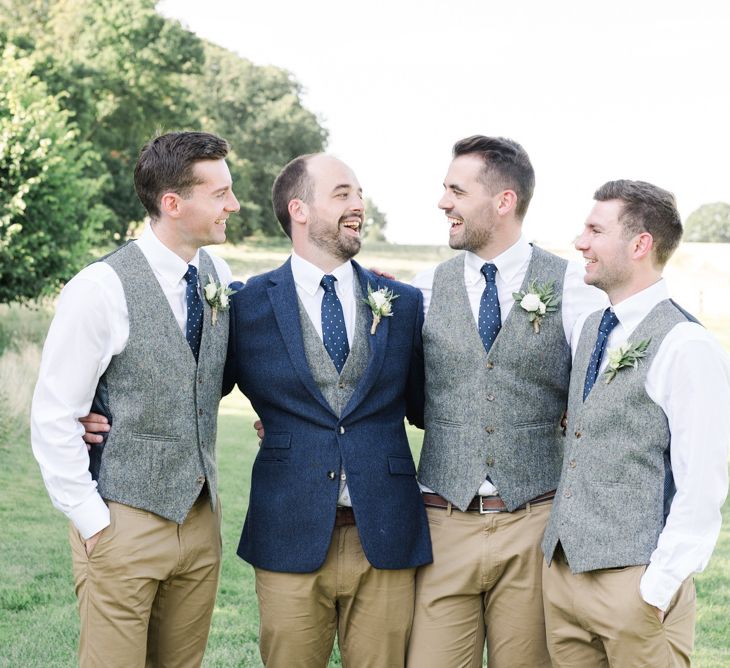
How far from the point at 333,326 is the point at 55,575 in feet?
12.5

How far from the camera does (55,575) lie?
6559 mm

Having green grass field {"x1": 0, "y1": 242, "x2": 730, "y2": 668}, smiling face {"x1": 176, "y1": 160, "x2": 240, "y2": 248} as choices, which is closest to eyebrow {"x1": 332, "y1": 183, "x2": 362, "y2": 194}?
smiling face {"x1": 176, "y1": 160, "x2": 240, "y2": 248}

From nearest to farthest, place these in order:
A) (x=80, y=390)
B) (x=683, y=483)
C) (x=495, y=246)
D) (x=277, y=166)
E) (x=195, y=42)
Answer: (x=683, y=483) → (x=80, y=390) → (x=495, y=246) → (x=195, y=42) → (x=277, y=166)

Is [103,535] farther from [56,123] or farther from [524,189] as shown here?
[56,123]

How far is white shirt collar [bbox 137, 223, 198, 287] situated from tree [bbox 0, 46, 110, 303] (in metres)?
9.65

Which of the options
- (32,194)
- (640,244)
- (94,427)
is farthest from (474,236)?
(32,194)

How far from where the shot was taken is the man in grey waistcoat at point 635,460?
10.1 ft

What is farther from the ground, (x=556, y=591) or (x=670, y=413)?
(x=670, y=413)

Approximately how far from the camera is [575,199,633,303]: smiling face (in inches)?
133

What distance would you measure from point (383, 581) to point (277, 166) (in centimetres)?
3627

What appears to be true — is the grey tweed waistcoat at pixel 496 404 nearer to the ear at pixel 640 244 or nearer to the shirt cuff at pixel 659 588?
the ear at pixel 640 244

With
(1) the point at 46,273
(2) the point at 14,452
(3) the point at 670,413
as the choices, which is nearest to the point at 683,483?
(3) the point at 670,413

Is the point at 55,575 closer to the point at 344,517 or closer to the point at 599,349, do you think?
the point at 344,517

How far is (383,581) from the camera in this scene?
12.0 ft
